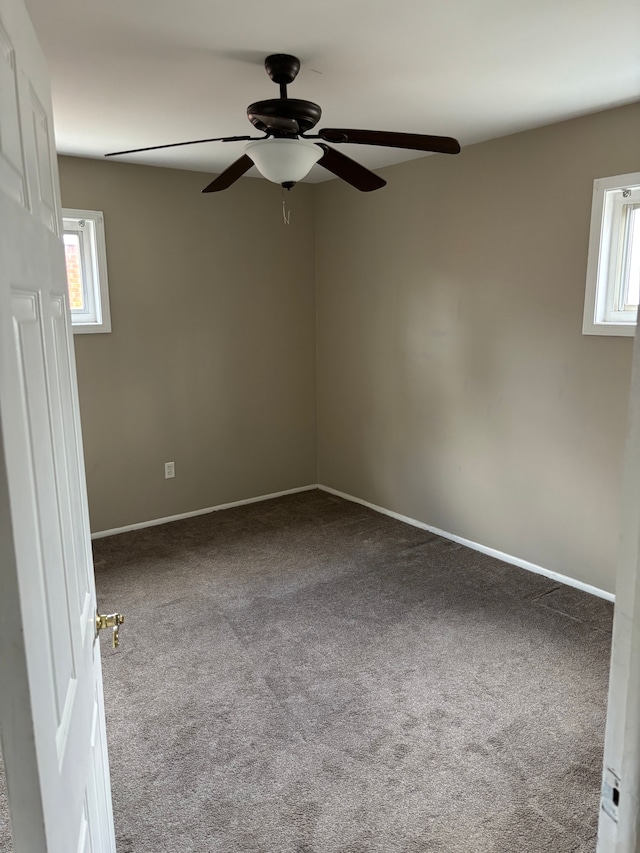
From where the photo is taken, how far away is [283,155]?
1979 millimetres

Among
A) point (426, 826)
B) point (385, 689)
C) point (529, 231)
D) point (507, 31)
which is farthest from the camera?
point (529, 231)

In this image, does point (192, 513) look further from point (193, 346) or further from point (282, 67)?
point (282, 67)

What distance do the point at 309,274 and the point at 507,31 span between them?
→ 2.86m

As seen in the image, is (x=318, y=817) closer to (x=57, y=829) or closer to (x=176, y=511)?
(x=57, y=829)

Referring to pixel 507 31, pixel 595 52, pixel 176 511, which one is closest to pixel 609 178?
pixel 595 52

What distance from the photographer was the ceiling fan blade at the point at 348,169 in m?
2.17

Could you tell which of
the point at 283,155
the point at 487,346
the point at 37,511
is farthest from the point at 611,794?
the point at 487,346

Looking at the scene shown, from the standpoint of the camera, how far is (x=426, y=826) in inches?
70.2

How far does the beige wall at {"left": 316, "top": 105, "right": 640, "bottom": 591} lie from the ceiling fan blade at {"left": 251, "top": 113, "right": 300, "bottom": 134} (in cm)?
170

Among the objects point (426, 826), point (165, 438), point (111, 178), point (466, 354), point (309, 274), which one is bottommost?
point (426, 826)

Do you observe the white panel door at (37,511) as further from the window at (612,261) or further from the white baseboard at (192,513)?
the white baseboard at (192,513)

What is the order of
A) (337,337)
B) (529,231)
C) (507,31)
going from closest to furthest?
(507,31)
(529,231)
(337,337)

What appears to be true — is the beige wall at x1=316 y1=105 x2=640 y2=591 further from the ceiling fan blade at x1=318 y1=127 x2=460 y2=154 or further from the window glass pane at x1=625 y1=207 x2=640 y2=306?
the ceiling fan blade at x1=318 y1=127 x2=460 y2=154

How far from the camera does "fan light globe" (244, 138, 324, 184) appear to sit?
1954 mm
